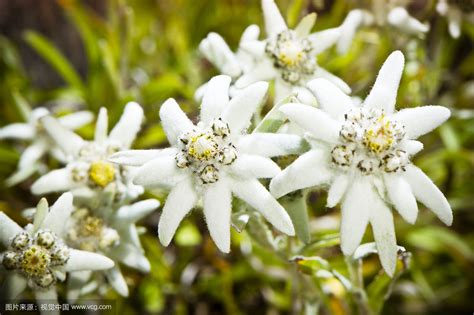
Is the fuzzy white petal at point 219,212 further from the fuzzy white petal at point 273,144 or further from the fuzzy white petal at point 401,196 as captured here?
the fuzzy white petal at point 401,196

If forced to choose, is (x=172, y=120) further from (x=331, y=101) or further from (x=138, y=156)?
(x=331, y=101)

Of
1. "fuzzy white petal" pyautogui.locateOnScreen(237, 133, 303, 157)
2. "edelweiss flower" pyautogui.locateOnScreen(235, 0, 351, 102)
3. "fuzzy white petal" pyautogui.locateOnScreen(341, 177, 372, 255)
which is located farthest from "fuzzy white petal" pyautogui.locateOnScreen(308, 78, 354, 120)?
"edelweiss flower" pyautogui.locateOnScreen(235, 0, 351, 102)

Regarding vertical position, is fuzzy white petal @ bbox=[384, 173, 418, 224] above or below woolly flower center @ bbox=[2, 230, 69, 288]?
below

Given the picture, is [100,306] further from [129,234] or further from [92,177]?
[92,177]

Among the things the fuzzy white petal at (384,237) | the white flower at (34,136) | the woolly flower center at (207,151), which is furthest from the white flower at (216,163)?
the white flower at (34,136)

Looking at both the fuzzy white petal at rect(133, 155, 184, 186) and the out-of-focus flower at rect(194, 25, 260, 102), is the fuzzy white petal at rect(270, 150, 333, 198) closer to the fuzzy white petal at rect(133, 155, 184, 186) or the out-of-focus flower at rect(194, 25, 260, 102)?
the fuzzy white petal at rect(133, 155, 184, 186)
